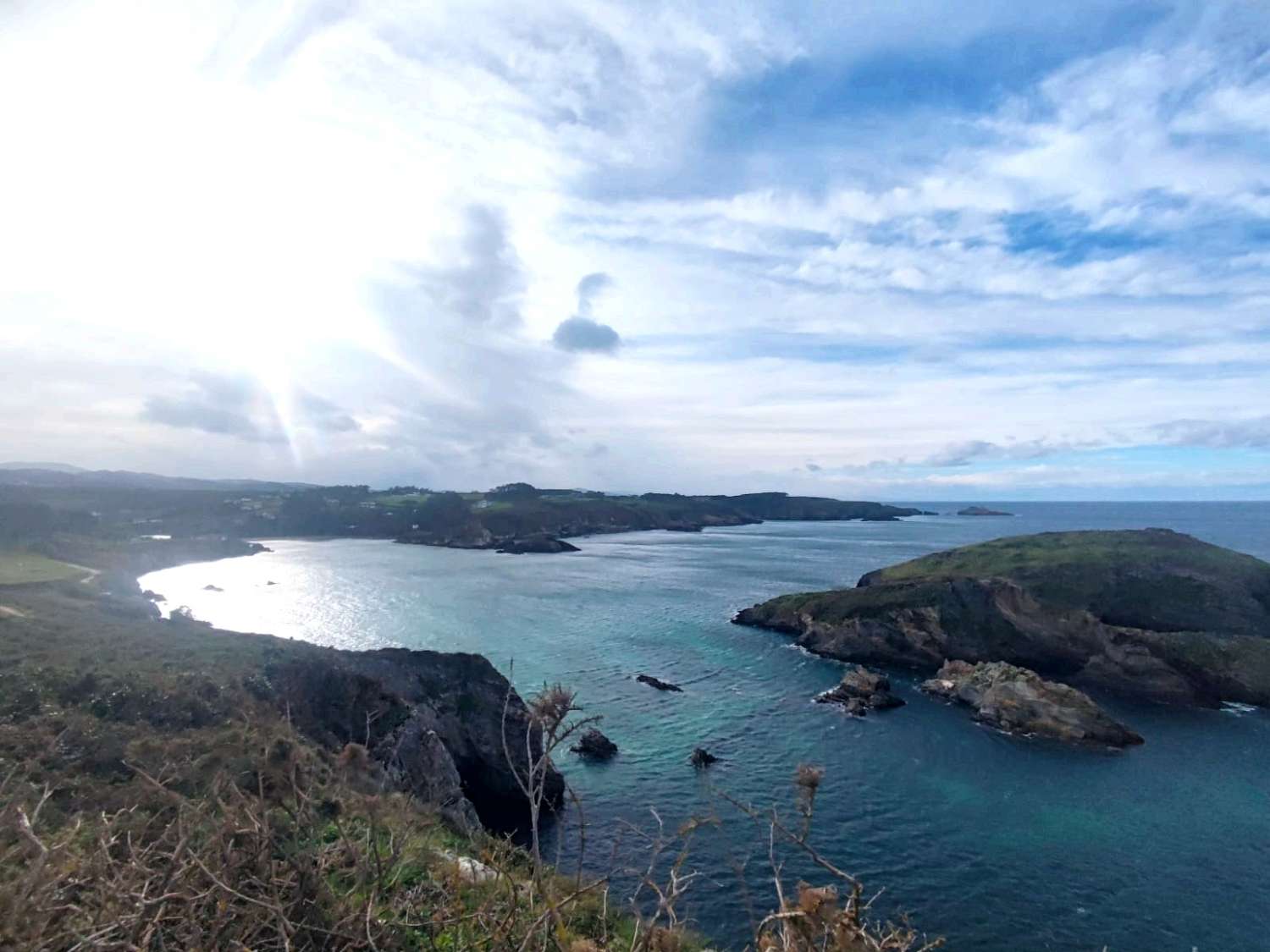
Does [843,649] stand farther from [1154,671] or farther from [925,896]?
[925,896]

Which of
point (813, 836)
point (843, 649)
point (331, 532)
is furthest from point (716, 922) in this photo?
point (331, 532)

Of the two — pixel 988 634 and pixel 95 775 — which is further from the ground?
pixel 95 775

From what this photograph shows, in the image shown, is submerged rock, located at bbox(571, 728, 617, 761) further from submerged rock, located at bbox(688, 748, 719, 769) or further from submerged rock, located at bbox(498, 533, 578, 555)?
submerged rock, located at bbox(498, 533, 578, 555)

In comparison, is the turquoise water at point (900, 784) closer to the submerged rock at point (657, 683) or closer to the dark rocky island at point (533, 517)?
the submerged rock at point (657, 683)

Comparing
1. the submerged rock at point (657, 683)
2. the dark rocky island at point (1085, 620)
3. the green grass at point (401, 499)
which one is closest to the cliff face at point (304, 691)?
the submerged rock at point (657, 683)

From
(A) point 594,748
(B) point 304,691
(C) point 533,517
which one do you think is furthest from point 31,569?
(C) point 533,517

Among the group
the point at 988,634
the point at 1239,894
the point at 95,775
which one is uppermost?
the point at 95,775

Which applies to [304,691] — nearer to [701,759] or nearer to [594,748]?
[594,748]
